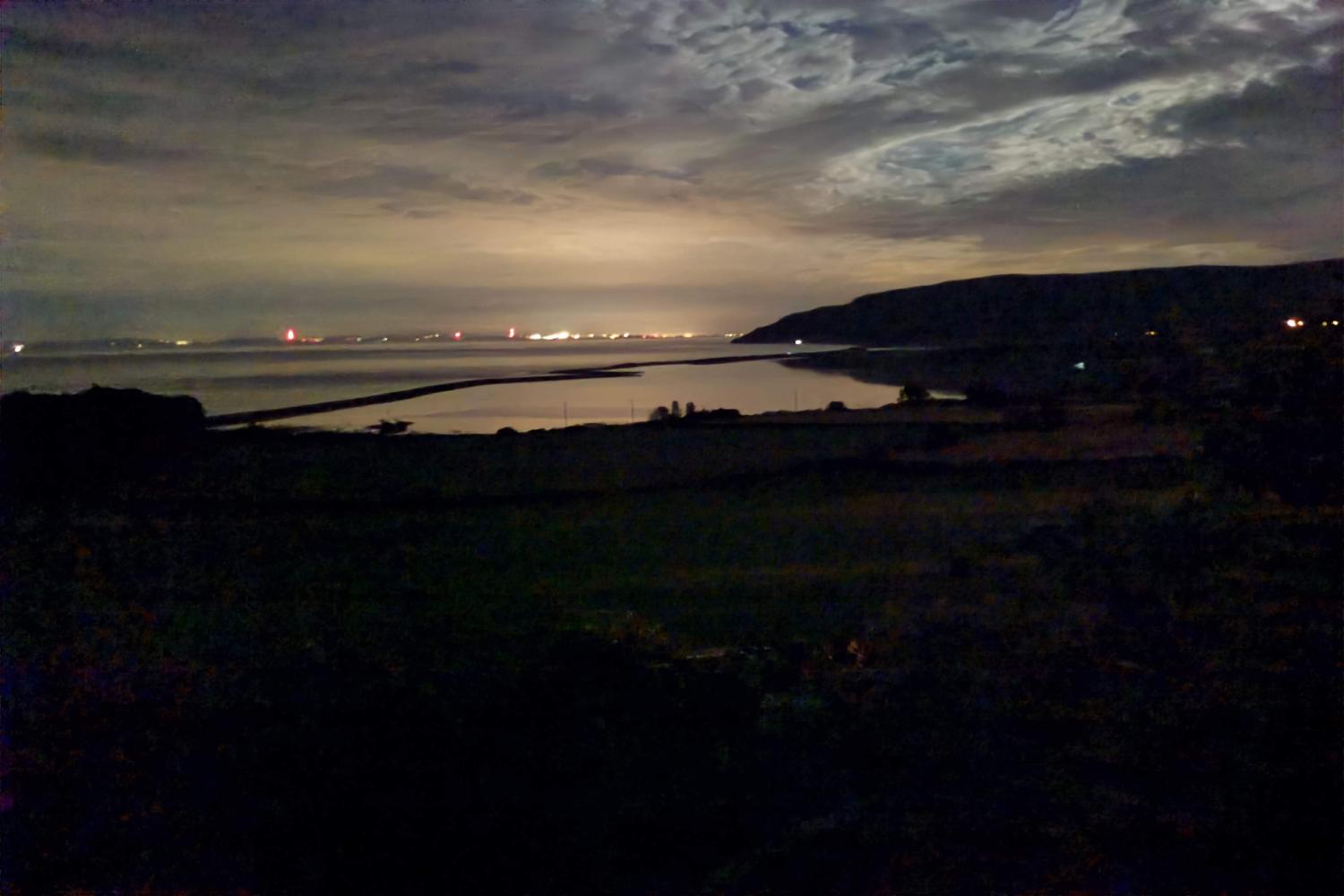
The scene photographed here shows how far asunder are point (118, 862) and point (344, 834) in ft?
3.38

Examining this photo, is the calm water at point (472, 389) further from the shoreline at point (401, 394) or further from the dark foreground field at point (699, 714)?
the dark foreground field at point (699, 714)

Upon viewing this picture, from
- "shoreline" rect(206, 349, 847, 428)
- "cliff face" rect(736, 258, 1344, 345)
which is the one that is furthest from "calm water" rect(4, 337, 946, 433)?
"cliff face" rect(736, 258, 1344, 345)

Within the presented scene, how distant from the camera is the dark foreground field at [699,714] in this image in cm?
455

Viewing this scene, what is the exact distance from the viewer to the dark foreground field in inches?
179

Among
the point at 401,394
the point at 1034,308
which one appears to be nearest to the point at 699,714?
the point at 401,394

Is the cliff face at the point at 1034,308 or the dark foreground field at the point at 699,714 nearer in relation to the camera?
the dark foreground field at the point at 699,714

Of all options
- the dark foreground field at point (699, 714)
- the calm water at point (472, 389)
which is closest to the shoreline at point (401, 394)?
the calm water at point (472, 389)

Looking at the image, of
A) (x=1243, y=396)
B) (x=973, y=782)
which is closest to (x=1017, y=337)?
(x=1243, y=396)

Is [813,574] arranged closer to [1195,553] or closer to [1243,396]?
[1195,553]

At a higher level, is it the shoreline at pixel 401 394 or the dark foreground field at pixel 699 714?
the shoreline at pixel 401 394

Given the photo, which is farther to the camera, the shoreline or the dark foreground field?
the shoreline

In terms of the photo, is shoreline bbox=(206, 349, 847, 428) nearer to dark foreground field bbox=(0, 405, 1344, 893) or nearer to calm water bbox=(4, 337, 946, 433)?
calm water bbox=(4, 337, 946, 433)

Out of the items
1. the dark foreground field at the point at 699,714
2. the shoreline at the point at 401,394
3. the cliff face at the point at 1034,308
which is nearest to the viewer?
the dark foreground field at the point at 699,714

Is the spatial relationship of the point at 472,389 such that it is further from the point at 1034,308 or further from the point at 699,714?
the point at 1034,308
